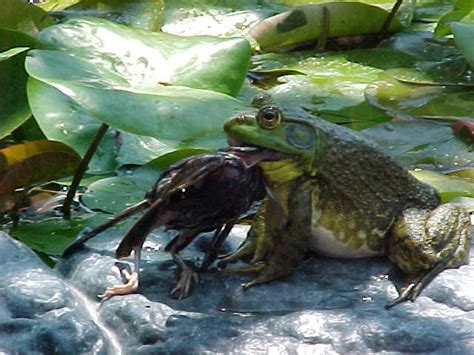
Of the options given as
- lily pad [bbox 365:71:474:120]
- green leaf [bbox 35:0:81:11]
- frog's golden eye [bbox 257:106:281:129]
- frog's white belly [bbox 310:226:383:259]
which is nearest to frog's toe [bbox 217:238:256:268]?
frog's white belly [bbox 310:226:383:259]

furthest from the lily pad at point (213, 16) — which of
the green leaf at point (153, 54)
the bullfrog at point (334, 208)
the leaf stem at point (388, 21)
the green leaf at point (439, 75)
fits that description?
the bullfrog at point (334, 208)

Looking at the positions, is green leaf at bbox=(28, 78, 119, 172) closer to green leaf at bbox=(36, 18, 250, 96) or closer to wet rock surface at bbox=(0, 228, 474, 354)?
green leaf at bbox=(36, 18, 250, 96)

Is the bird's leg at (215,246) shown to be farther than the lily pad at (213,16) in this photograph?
No

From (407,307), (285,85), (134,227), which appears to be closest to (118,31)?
(285,85)

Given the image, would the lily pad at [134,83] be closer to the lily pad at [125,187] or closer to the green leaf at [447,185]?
the lily pad at [125,187]

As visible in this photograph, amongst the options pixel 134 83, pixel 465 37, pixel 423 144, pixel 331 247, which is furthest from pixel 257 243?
pixel 465 37
